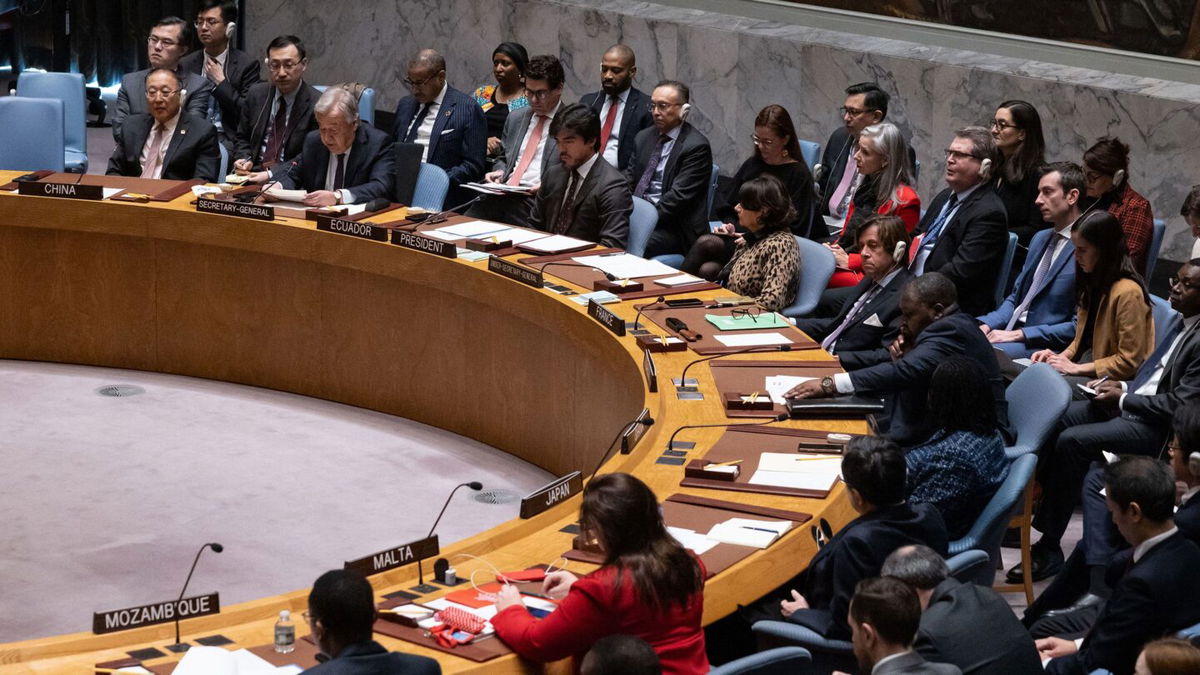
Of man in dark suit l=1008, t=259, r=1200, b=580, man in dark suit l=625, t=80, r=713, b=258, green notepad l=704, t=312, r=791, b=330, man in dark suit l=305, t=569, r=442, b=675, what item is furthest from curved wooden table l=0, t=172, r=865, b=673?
man in dark suit l=305, t=569, r=442, b=675

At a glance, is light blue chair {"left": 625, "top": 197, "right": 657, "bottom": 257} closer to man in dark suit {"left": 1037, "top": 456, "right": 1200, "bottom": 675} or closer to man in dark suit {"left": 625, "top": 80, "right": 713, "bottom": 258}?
man in dark suit {"left": 625, "top": 80, "right": 713, "bottom": 258}

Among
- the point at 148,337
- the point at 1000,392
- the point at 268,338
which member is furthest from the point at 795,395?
the point at 148,337

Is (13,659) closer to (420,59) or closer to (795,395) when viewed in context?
(795,395)

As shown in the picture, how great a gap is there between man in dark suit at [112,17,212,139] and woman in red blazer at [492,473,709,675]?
6.13 meters

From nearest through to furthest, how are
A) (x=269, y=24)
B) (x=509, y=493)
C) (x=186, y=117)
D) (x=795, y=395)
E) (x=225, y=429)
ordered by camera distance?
1. (x=795, y=395)
2. (x=509, y=493)
3. (x=225, y=429)
4. (x=186, y=117)
5. (x=269, y=24)

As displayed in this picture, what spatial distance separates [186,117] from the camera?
8.11m

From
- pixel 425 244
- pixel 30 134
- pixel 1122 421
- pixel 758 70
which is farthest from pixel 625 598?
pixel 758 70

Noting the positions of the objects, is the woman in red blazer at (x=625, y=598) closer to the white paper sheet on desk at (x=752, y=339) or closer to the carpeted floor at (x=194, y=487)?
the carpeted floor at (x=194, y=487)

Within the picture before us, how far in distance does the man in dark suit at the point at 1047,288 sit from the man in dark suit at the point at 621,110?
9.12 ft

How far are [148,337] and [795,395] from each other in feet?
12.6

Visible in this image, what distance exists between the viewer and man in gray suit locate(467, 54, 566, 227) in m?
8.03

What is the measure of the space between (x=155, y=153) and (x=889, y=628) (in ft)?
19.9

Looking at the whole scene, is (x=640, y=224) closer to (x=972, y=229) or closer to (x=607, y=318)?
(x=972, y=229)

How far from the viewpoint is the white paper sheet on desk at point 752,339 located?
5484mm
